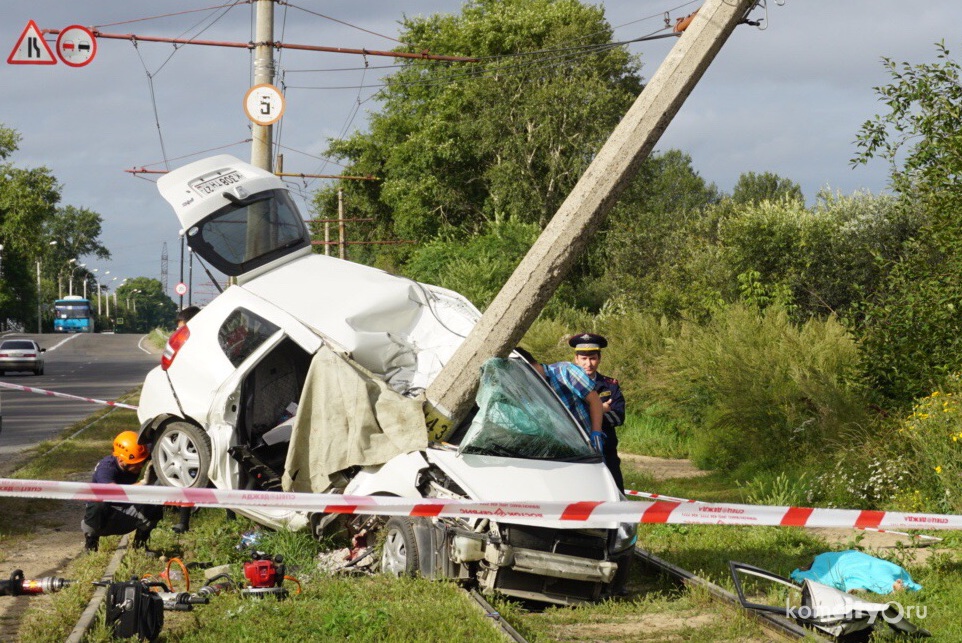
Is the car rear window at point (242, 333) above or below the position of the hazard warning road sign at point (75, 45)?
below

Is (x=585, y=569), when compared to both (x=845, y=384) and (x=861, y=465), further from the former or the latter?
(x=845, y=384)

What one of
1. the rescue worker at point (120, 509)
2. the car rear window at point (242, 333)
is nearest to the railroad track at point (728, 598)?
the car rear window at point (242, 333)

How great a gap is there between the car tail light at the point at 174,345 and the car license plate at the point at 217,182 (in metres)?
1.43

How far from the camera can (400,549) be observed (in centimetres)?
805

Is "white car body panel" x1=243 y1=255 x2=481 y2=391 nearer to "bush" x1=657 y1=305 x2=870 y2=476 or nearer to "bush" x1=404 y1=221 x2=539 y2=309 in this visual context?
"bush" x1=657 y1=305 x2=870 y2=476

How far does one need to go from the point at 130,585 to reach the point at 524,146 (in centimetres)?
3893

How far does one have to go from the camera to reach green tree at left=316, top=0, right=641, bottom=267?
43688mm

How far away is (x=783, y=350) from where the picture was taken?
15.9 m

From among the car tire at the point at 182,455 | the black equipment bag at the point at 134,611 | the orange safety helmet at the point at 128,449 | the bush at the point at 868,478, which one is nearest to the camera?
the black equipment bag at the point at 134,611

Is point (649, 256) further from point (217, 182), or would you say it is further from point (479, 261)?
Answer: point (217, 182)

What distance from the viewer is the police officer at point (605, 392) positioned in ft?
31.1

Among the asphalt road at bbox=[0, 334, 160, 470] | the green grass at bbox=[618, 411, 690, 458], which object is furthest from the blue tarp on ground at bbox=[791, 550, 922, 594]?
the asphalt road at bbox=[0, 334, 160, 470]

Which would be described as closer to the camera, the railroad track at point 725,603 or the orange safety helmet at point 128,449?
the railroad track at point 725,603

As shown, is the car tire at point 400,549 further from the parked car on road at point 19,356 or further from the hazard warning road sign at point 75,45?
the parked car on road at point 19,356
